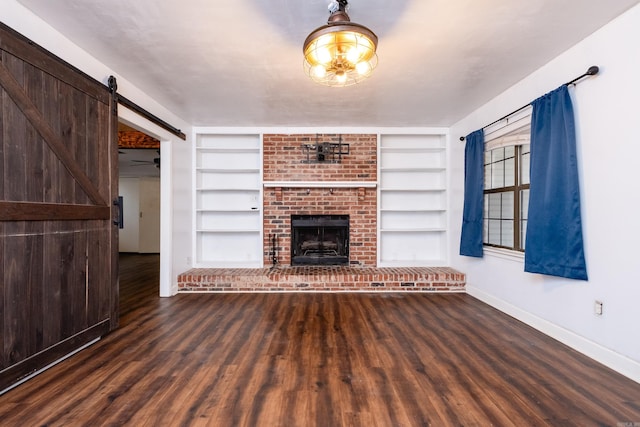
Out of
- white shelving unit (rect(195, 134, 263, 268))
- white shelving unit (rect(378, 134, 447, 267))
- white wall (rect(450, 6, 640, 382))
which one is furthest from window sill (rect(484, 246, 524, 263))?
white shelving unit (rect(195, 134, 263, 268))

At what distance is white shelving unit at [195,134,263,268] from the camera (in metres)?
4.75

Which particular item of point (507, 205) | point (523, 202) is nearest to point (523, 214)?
point (523, 202)

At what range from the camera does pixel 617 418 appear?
154cm

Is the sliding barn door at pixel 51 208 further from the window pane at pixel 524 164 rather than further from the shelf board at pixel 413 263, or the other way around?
the window pane at pixel 524 164

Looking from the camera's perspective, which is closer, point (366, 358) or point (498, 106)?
point (366, 358)

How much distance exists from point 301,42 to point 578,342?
10.8 ft

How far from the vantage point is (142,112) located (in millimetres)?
3102

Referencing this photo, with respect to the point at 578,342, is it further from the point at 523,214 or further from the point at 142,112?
the point at 142,112

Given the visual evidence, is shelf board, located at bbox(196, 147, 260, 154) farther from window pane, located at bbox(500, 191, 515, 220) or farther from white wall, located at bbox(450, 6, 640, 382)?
white wall, located at bbox(450, 6, 640, 382)

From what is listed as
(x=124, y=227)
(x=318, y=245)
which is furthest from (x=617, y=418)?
(x=124, y=227)

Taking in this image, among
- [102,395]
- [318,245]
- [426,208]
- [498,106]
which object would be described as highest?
[498,106]

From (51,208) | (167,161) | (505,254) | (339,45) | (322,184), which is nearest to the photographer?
(339,45)

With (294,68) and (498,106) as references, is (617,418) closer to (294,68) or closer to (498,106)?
(498,106)

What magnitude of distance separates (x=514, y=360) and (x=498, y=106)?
8.88ft
